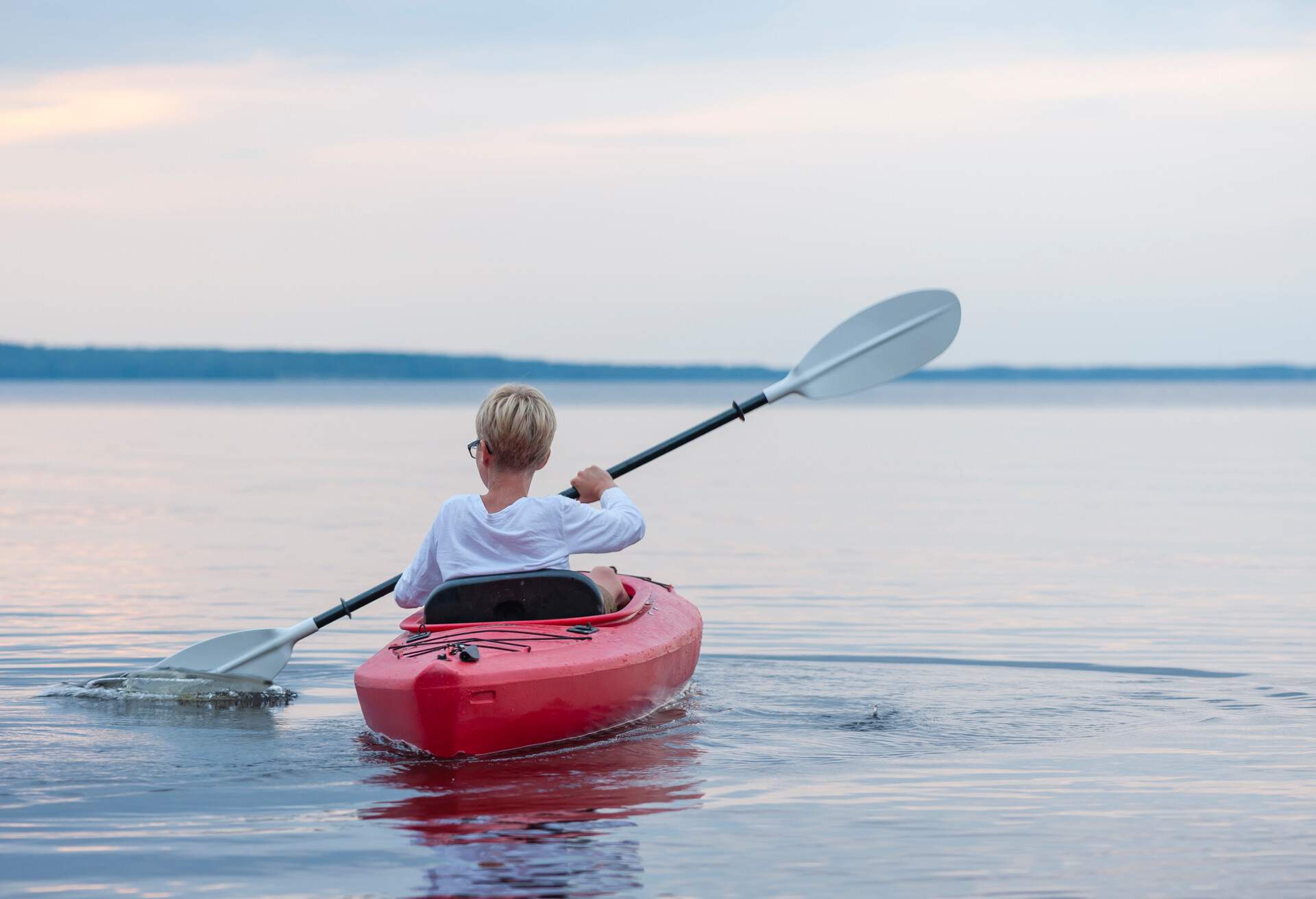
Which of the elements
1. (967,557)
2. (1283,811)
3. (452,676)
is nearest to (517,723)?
(452,676)

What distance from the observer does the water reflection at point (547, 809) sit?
14.0 feet

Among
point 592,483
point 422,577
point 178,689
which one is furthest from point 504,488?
point 178,689

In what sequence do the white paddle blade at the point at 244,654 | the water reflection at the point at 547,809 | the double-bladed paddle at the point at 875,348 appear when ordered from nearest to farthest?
the water reflection at the point at 547,809, the white paddle blade at the point at 244,654, the double-bladed paddle at the point at 875,348

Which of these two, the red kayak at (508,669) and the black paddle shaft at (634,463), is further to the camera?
the black paddle shaft at (634,463)

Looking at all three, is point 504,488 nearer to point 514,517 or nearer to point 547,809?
point 514,517

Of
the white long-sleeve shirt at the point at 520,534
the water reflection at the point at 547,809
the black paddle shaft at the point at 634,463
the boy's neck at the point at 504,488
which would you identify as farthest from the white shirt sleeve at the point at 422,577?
the black paddle shaft at the point at 634,463

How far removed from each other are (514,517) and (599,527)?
0.33 metres

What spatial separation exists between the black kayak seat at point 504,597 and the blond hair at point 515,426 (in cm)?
44

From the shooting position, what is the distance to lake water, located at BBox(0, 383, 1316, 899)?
4.45m

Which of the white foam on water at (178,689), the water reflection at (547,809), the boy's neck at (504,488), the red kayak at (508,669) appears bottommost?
the white foam on water at (178,689)

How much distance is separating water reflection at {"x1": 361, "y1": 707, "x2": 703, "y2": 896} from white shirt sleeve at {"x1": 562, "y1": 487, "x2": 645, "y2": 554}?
31.3 inches

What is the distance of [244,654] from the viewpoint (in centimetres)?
770

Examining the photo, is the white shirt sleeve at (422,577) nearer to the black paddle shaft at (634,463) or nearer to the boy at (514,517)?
the boy at (514,517)

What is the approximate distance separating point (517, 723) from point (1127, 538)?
1015cm
